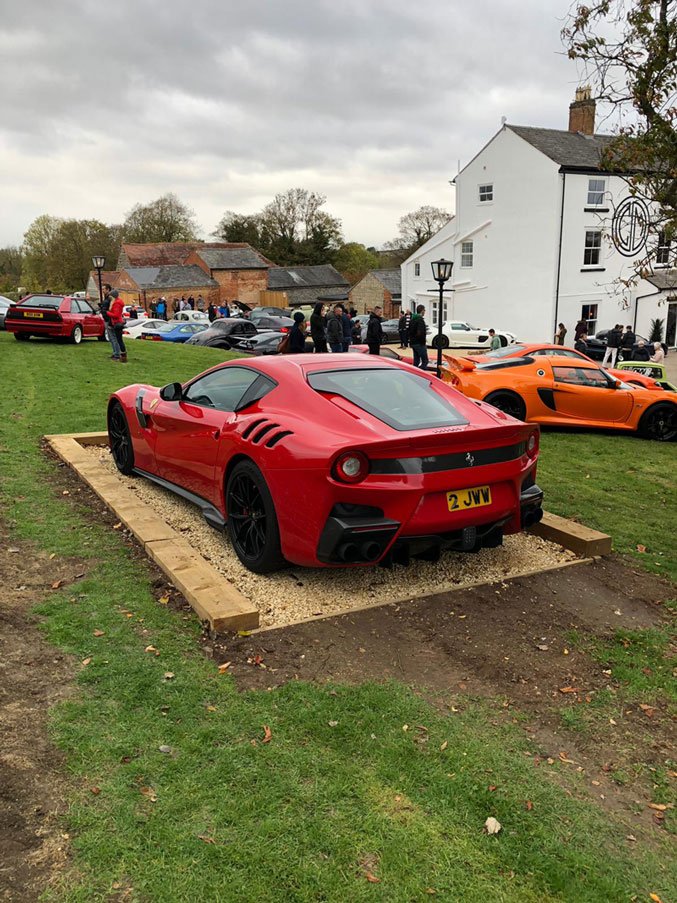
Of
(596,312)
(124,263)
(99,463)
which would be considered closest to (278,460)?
(99,463)

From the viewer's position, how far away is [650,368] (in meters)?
18.2

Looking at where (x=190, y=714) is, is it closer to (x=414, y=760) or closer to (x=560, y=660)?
(x=414, y=760)

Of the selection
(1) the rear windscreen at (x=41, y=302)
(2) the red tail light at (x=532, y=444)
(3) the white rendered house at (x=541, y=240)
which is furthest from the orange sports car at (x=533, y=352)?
(3) the white rendered house at (x=541, y=240)

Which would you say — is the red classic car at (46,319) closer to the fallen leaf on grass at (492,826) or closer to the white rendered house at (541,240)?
the fallen leaf on grass at (492,826)

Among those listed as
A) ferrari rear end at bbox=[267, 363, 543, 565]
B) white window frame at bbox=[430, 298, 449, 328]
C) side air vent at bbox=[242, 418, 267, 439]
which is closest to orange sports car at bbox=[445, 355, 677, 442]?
ferrari rear end at bbox=[267, 363, 543, 565]

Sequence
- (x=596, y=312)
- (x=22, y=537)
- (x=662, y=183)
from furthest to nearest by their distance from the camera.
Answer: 1. (x=596, y=312)
2. (x=662, y=183)
3. (x=22, y=537)

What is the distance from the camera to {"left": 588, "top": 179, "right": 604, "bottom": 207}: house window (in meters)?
39.0

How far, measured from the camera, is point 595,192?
39125 millimetres

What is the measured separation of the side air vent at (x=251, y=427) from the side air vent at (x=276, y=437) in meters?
0.24

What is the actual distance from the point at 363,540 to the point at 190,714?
1.43m

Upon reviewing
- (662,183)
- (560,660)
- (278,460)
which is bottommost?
(560,660)

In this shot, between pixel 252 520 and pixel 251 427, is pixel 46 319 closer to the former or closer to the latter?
pixel 251 427

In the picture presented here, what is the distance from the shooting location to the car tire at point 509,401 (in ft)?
38.8

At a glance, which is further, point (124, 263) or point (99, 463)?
point (124, 263)
